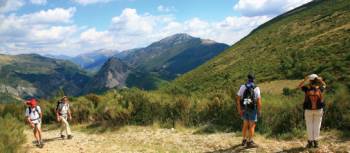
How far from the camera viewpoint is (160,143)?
44.1ft

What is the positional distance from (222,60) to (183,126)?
3270 inches

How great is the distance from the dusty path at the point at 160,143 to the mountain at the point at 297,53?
1720 cm

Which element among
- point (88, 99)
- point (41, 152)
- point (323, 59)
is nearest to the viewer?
point (41, 152)

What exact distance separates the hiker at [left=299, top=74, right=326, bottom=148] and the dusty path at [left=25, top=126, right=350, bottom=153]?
1.75 feet

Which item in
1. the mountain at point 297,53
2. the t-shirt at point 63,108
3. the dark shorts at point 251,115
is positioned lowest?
the dark shorts at point 251,115

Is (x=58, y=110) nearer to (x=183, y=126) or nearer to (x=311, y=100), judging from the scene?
(x=183, y=126)

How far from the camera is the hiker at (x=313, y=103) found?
10078 millimetres

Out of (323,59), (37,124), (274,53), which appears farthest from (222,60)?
(37,124)

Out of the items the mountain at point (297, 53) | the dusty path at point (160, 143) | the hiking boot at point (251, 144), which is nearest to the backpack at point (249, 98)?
A: the hiking boot at point (251, 144)

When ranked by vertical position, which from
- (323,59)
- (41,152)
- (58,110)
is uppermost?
(323,59)

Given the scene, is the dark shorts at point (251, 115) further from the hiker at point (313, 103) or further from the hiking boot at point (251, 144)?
the hiker at point (313, 103)

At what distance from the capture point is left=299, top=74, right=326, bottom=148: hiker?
33.1ft

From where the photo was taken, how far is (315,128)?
33.4 ft

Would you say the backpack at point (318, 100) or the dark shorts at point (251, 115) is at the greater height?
the backpack at point (318, 100)
